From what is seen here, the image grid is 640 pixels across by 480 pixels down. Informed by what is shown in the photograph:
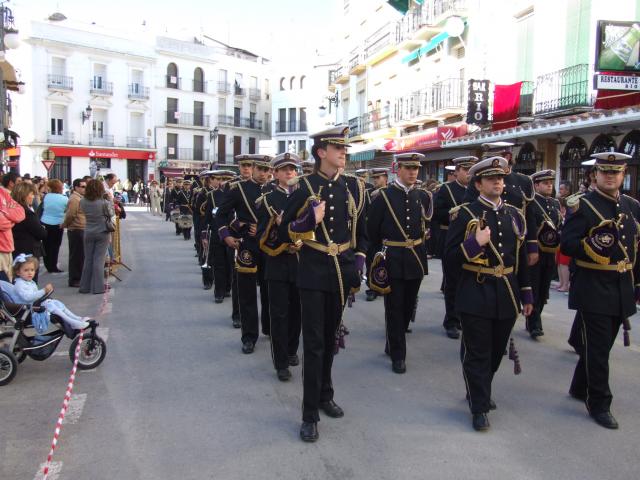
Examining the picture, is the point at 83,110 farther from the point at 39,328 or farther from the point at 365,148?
the point at 39,328

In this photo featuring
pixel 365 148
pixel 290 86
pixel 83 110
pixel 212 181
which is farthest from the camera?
pixel 290 86

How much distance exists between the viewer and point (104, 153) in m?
50.2

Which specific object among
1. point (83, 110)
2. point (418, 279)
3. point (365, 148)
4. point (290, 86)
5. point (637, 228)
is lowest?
point (418, 279)

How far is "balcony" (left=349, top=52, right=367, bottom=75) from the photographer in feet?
114

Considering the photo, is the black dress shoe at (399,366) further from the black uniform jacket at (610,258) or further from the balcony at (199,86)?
the balcony at (199,86)

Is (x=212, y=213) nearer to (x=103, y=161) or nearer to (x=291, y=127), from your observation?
(x=103, y=161)

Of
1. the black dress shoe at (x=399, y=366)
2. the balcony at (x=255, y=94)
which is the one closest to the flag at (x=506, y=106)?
the black dress shoe at (x=399, y=366)

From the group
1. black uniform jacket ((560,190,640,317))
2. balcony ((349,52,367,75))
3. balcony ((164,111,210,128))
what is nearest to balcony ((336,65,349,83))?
balcony ((349,52,367,75))

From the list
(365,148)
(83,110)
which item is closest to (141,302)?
(365,148)

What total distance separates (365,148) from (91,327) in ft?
78.7

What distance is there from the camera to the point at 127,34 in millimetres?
52406

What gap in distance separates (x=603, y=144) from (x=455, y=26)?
27.4ft

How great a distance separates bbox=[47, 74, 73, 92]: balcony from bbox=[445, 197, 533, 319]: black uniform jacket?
49.3 m

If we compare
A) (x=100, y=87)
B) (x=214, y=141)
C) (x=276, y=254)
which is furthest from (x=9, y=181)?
(x=214, y=141)
